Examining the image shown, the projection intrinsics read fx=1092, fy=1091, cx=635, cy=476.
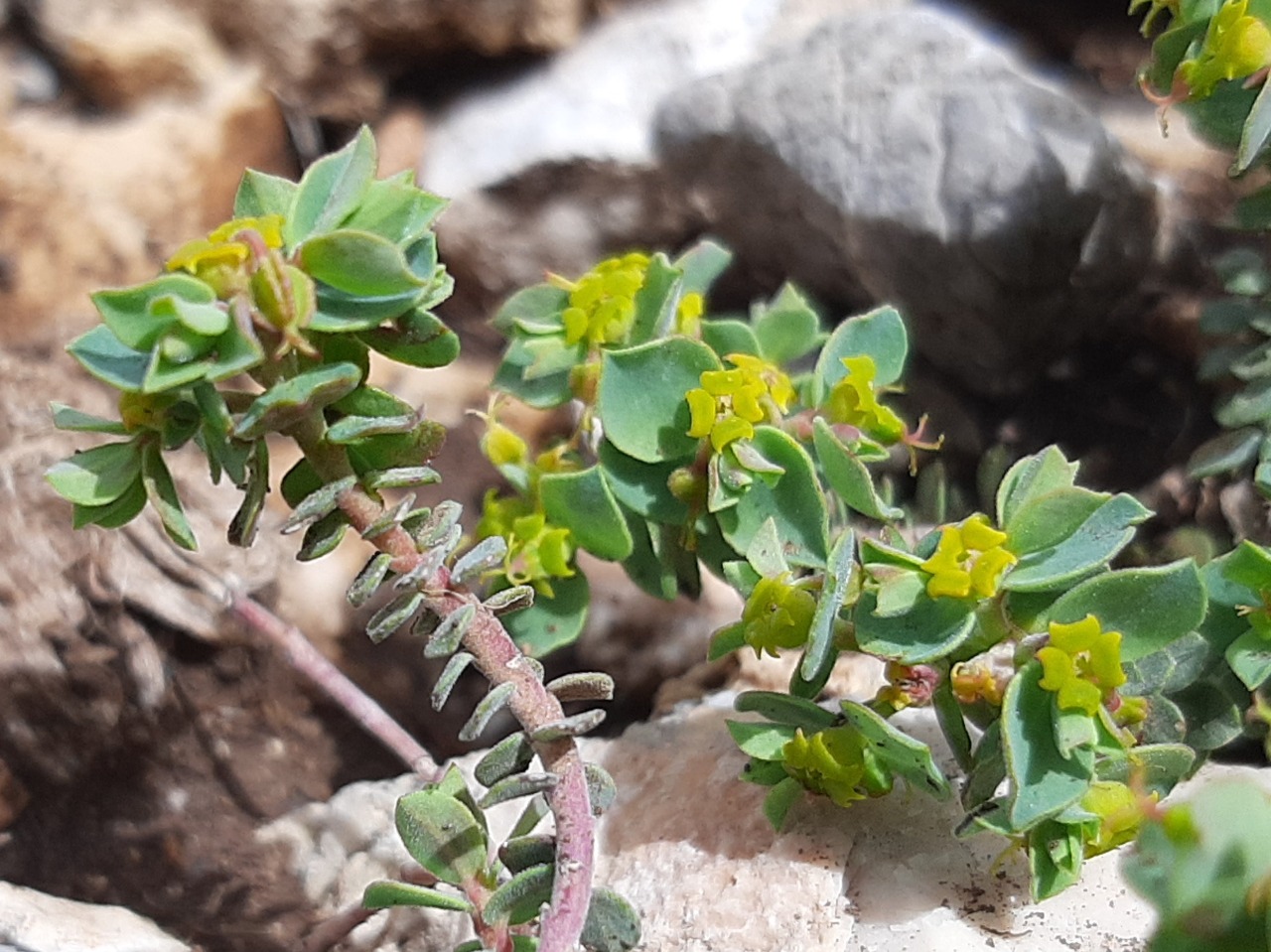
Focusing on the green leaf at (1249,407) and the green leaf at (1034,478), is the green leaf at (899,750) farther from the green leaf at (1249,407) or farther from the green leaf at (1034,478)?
the green leaf at (1249,407)

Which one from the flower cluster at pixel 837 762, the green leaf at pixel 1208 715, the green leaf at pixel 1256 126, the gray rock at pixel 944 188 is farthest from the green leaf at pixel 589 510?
the gray rock at pixel 944 188

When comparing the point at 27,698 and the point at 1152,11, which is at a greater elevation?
the point at 1152,11

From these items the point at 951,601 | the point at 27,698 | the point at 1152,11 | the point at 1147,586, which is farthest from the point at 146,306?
the point at 1152,11

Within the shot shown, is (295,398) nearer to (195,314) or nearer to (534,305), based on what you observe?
(195,314)

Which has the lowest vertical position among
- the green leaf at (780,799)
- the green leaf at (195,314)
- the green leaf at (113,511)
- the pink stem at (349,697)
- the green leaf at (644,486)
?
the pink stem at (349,697)

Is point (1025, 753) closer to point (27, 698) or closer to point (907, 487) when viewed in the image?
point (907, 487)

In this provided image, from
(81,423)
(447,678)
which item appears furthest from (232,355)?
(447,678)
